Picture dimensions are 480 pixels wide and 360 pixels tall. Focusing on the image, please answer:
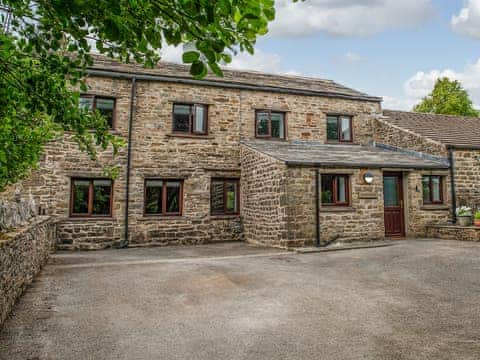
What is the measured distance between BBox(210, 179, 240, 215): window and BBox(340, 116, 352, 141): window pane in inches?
207

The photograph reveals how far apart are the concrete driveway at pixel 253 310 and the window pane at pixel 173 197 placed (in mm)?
4077

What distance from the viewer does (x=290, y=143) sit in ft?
44.0

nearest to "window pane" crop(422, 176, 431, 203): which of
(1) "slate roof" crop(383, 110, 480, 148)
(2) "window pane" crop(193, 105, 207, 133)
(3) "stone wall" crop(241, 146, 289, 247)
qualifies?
(1) "slate roof" crop(383, 110, 480, 148)

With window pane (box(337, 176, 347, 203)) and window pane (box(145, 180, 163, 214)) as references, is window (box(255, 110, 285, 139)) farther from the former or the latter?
window pane (box(145, 180, 163, 214))

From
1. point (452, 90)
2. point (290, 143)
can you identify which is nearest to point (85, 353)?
point (290, 143)

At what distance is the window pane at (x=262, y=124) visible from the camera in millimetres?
13438

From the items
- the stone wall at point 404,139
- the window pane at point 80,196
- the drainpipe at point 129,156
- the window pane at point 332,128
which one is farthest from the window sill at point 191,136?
the stone wall at point 404,139

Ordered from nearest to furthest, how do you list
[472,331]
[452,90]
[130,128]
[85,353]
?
[85,353], [472,331], [130,128], [452,90]

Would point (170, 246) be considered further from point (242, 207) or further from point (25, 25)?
point (25, 25)

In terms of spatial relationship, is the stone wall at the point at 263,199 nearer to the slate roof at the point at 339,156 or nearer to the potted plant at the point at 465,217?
the slate roof at the point at 339,156

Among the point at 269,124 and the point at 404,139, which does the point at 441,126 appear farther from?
the point at 269,124

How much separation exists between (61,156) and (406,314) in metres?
10.7

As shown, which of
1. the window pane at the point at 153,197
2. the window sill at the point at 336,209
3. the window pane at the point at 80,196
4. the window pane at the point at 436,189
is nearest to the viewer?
the window sill at the point at 336,209

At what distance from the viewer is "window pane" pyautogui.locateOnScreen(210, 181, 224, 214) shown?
1245 cm
